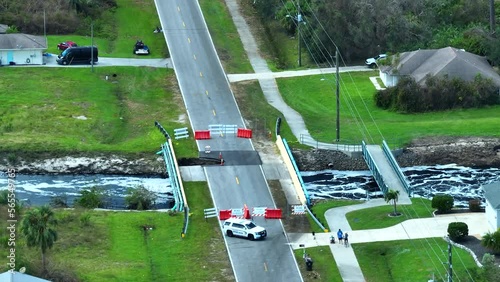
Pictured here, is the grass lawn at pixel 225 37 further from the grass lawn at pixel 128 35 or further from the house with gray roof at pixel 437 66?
the house with gray roof at pixel 437 66

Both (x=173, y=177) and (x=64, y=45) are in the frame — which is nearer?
(x=173, y=177)

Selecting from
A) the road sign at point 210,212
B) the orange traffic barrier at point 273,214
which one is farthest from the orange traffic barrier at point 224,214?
the orange traffic barrier at point 273,214

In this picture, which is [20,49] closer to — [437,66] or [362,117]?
[362,117]

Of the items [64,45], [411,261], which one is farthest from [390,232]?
[64,45]

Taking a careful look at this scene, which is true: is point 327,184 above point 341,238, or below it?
below

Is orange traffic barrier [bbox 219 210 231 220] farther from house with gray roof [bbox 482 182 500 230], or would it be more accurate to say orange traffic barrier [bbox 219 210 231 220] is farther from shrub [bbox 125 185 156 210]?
house with gray roof [bbox 482 182 500 230]

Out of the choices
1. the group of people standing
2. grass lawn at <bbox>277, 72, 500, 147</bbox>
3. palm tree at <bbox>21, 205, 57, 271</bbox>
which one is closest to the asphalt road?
the group of people standing

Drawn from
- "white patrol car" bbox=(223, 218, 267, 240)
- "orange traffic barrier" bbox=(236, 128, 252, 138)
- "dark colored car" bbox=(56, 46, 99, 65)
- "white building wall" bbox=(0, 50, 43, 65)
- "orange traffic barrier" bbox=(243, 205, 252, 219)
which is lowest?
"white building wall" bbox=(0, 50, 43, 65)
